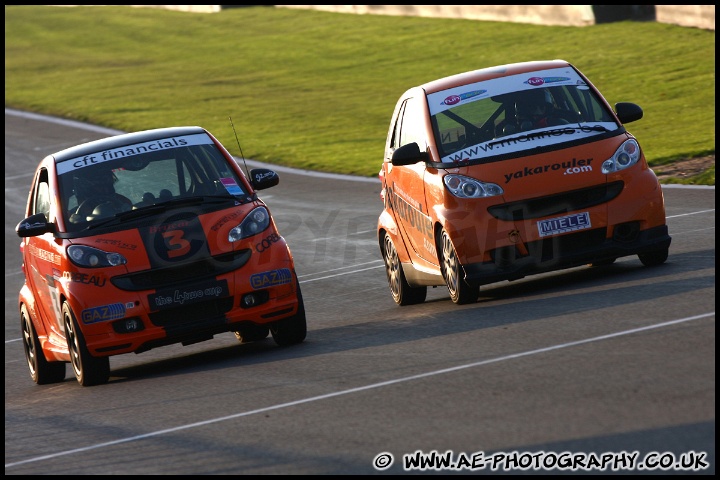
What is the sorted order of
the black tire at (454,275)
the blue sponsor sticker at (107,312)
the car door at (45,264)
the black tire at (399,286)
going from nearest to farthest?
the blue sponsor sticker at (107,312), the car door at (45,264), the black tire at (454,275), the black tire at (399,286)

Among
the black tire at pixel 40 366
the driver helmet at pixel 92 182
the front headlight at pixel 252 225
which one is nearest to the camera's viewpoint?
the front headlight at pixel 252 225

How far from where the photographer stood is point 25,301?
483 inches

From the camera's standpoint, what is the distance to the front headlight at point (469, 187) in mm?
10898

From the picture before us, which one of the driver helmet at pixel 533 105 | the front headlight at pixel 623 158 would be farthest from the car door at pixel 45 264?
the front headlight at pixel 623 158

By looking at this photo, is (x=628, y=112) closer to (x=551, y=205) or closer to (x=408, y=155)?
(x=551, y=205)

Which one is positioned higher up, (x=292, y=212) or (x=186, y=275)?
(x=186, y=275)

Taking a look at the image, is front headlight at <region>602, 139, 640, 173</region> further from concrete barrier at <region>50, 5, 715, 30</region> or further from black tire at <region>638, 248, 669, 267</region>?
concrete barrier at <region>50, 5, 715, 30</region>

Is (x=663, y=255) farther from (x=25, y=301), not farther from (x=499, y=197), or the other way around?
(x=25, y=301)

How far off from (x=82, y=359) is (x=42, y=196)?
1.89 metres

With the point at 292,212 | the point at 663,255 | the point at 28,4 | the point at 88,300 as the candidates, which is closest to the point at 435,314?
the point at 663,255

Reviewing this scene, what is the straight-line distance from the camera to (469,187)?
432 inches

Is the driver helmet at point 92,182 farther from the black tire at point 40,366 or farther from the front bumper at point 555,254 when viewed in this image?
the front bumper at point 555,254

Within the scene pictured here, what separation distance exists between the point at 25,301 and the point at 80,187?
1.49 meters

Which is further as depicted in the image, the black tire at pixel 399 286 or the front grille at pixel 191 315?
the black tire at pixel 399 286
